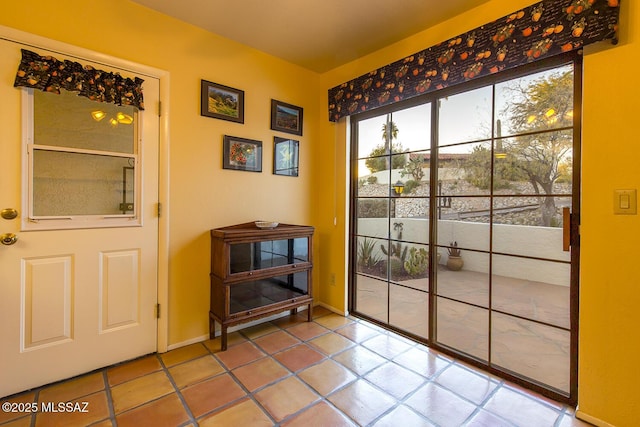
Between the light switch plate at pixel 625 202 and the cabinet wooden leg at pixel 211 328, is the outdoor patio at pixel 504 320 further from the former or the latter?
the cabinet wooden leg at pixel 211 328

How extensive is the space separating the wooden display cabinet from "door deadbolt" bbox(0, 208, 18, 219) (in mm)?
1128

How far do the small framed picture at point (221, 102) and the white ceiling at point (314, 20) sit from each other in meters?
0.44

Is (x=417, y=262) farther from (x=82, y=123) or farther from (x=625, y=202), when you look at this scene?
(x=82, y=123)

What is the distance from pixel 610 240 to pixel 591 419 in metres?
0.95

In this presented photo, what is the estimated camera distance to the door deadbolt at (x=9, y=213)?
1.63 meters

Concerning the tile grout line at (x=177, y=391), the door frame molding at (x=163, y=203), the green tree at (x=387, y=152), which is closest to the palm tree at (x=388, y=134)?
the green tree at (x=387, y=152)

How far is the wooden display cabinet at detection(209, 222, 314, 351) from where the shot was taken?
7.38 feet

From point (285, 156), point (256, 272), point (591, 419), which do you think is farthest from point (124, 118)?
point (591, 419)

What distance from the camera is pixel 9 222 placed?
1.67m

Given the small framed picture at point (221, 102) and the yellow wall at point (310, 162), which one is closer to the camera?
the yellow wall at point (310, 162)

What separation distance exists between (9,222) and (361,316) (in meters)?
2.70

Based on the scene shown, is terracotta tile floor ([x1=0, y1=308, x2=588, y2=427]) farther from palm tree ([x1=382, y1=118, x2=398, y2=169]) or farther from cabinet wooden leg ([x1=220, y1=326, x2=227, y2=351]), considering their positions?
palm tree ([x1=382, y1=118, x2=398, y2=169])

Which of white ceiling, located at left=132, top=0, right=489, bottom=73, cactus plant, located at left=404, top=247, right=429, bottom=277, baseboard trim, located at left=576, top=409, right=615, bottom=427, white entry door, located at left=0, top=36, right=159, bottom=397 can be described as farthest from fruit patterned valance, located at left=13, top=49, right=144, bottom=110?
baseboard trim, located at left=576, top=409, right=615, bottom=427

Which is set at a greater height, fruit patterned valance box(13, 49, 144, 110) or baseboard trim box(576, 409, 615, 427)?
fruit patterned valance box(13, 49, 144, 110)
